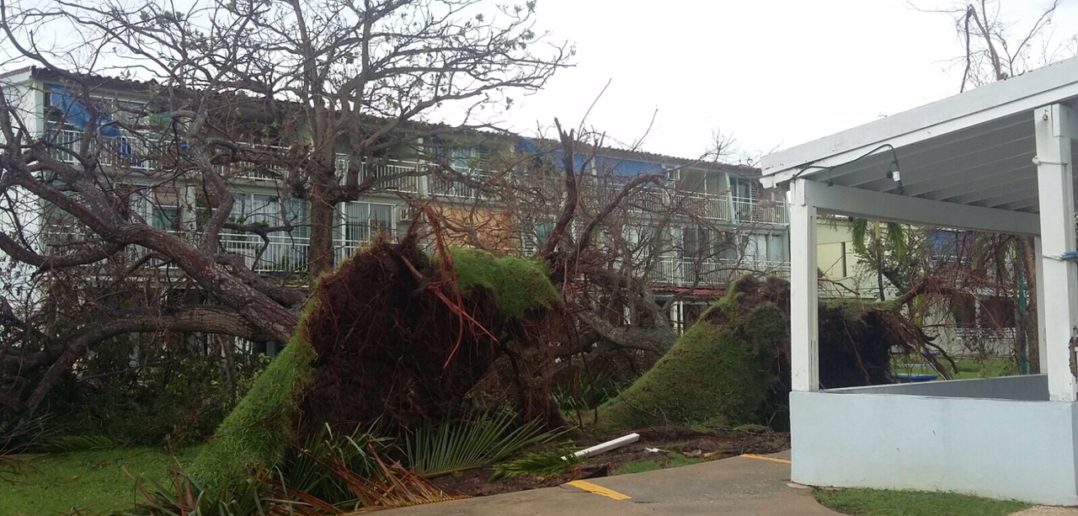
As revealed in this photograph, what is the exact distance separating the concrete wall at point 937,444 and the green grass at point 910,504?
6.7 inches

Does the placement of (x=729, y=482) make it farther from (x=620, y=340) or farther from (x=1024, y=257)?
(x=1024, y=257)

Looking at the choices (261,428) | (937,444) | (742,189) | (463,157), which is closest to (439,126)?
(463,157)

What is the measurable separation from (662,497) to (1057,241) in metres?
3.76

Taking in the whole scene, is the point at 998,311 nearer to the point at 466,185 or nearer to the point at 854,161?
the point at 466,185

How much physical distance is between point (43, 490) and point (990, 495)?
31.2 feet

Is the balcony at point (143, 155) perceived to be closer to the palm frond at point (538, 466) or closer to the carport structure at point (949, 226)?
the palm frond at point (538, 466)

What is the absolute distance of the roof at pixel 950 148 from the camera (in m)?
7.28

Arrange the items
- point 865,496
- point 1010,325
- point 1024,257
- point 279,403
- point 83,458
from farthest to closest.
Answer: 1. point 1010,325
2. point 1024,257
3. point 83,458
4. point 279,403
5. point 865,496

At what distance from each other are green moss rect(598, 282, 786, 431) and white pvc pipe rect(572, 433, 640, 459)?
1.07 m

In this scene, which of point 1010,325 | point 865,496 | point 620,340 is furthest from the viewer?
point 1010,325

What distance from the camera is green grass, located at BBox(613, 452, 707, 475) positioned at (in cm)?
1008

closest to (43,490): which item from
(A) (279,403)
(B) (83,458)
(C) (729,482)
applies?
(B) (83,458)

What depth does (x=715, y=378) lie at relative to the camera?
12992 millimetres

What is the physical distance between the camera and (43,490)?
10.5m
